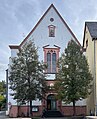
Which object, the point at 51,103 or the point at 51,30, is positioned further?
the point at 51,30

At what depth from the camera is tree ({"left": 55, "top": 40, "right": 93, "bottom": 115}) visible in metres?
40.2

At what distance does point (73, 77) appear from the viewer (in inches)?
1597

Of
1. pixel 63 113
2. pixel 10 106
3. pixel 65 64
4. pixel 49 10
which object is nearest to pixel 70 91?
pixel 65 64

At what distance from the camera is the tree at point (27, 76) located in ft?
131

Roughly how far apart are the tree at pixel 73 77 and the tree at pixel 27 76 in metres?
2.44

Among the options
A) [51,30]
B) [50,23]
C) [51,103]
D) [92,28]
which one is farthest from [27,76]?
[92,28]

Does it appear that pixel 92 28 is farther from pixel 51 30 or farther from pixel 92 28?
pixel 51 30

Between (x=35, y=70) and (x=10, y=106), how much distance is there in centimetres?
1075

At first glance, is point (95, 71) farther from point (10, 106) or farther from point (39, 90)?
point (10, 106)

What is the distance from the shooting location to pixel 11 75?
40.7m

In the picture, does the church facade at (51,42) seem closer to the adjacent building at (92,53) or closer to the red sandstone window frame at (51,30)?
the red sandstone window frame at (51,30)

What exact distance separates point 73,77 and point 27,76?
603 centimetres

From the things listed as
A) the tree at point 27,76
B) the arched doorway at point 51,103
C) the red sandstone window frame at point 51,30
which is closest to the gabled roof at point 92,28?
the red sandstone window frame at point 51,30

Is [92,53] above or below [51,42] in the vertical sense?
below
